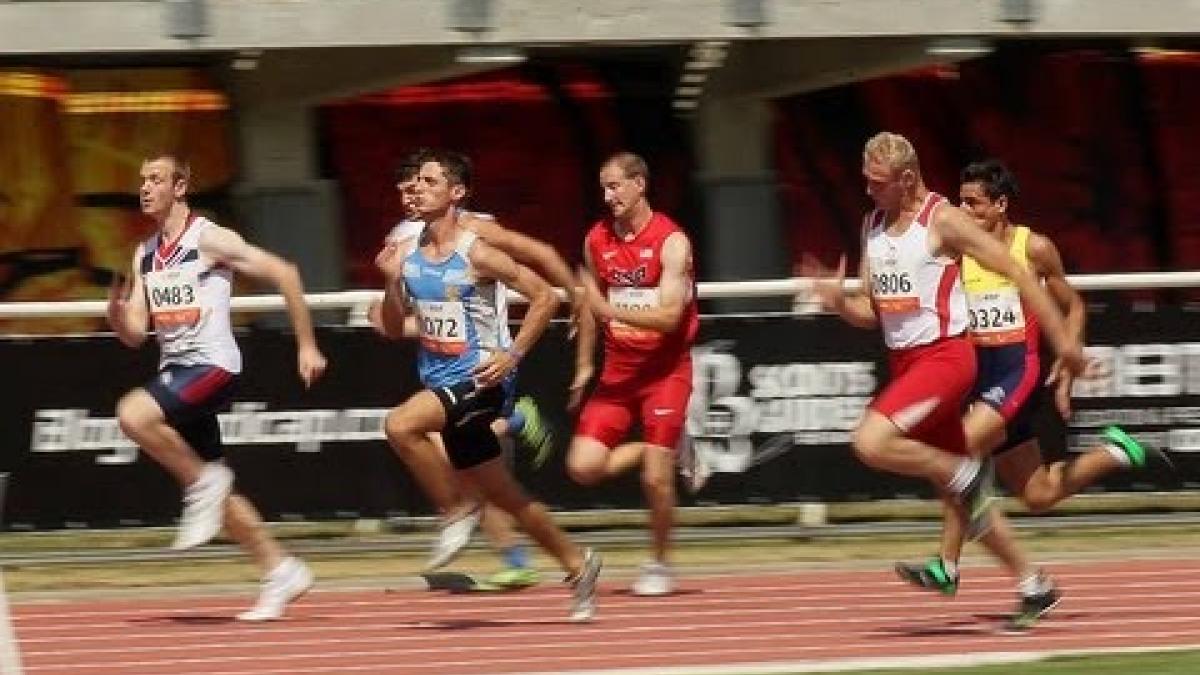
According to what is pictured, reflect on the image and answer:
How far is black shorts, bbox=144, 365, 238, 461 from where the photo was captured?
1301 cm

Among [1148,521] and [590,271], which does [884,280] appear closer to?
[590,271]

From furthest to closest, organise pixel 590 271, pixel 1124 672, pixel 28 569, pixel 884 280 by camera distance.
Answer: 1. pixel 28 569
2. pixel 590 271
3. pixel 884 280
4. pixel 1124 672

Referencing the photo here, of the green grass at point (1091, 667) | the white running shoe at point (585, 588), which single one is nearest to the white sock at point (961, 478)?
the green grass at point (1091, 667)

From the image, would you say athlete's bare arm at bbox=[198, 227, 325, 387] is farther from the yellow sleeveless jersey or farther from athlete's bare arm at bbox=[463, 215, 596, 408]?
the yellow sleeveless jersey

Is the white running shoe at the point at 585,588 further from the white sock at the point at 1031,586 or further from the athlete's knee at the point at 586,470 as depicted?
the white sock at the point at 1031,586

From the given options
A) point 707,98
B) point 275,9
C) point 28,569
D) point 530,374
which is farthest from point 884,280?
point 707,98

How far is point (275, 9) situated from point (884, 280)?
729 cm

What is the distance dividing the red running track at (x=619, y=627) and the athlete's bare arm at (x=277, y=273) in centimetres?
113

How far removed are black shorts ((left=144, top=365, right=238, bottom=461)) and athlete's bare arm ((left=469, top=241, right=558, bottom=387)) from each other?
1.10 m

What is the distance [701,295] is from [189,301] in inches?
147

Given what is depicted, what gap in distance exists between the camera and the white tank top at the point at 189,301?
13.1m

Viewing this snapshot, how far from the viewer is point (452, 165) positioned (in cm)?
1298

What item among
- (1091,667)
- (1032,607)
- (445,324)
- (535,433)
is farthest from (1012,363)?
(1091,667)

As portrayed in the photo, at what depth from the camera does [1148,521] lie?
1666 cm
